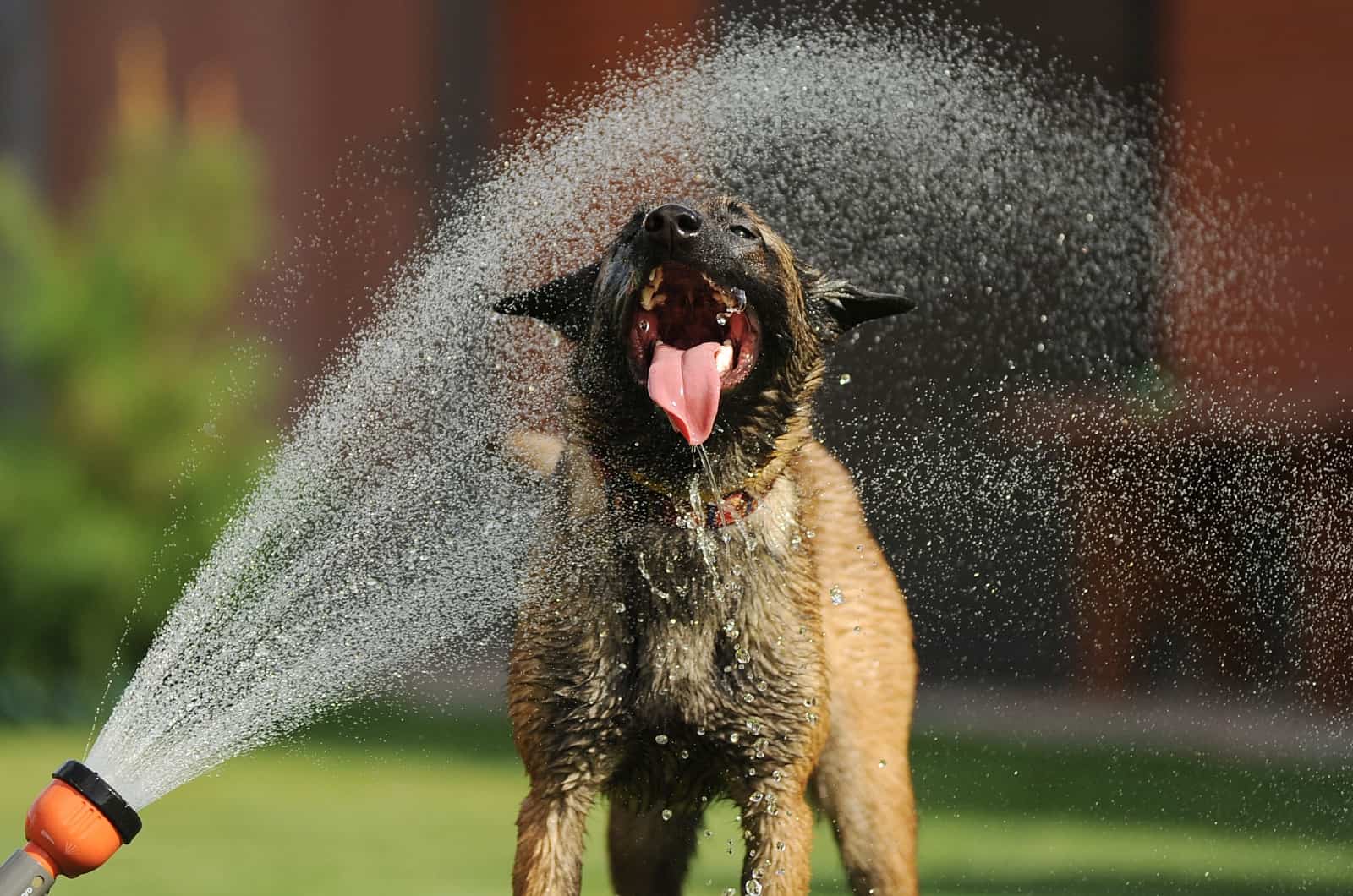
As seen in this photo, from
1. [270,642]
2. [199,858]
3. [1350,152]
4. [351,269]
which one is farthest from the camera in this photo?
[351,269]

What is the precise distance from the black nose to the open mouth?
Answer: 53mm

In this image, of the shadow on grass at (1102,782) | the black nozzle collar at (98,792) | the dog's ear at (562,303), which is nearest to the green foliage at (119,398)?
the shadow on grass at (1102,782)

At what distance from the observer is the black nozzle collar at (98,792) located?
10.3ft

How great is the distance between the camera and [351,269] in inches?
460

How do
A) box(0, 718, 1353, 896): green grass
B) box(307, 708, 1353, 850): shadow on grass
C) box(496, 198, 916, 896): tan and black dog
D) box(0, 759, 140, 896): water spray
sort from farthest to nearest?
1. box(307, 708, 1353, 850): shadow on grass
2. box(0, 718, 1353, 896): green grass
3. box(496, 198, 916, 896): tan and black dog
4. box(0, 759, 140, 896): water spray

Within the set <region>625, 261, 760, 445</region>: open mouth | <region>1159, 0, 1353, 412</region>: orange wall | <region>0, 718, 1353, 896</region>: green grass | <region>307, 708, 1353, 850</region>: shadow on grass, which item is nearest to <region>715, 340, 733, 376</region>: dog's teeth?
<region>625, 261, 760, 445</region>: open mouth

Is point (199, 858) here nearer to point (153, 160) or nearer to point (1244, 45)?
point (153, 160)

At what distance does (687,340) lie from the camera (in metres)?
3.84

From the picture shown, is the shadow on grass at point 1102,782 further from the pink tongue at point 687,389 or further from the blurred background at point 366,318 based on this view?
the pink tongue at point 687,389

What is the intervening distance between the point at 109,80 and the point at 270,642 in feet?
29.5

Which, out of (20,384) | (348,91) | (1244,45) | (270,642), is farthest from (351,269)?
(270,642)

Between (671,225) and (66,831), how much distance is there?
1542mm

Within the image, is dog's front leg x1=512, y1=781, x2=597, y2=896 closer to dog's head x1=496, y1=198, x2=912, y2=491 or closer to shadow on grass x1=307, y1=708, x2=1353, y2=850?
dog's head x1=496, y1=198, x2=912, y2=491

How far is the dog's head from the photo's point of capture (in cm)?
365
